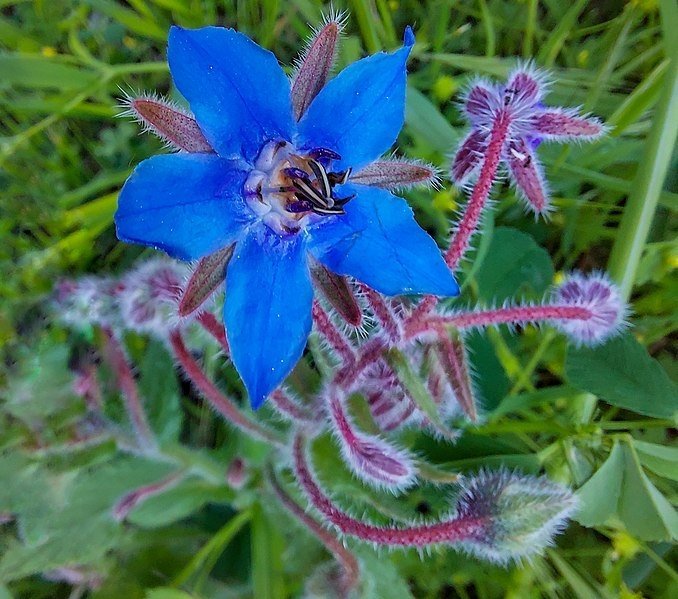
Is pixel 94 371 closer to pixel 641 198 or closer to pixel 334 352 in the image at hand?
pixel 334 352

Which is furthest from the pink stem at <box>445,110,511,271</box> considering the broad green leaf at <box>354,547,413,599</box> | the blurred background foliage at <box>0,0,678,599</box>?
the broad green leaf at <box>354,547,413,599</box>

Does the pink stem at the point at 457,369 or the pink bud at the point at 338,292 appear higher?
the pink bud at the point at 338,292

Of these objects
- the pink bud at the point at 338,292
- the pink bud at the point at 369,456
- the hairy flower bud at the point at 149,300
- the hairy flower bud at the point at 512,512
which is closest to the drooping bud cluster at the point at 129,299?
the hairy flower bud at the point at 149,300

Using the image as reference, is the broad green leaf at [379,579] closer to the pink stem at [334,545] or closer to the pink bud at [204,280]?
the pink stem at [334,545]

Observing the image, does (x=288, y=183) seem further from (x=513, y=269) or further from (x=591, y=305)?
(x=513, y=269)

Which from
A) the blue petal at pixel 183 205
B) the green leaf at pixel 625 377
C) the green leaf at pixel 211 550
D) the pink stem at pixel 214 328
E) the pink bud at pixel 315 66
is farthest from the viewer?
the green leaf at pixel 211 550

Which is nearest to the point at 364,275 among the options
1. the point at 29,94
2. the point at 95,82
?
the point at 95,82

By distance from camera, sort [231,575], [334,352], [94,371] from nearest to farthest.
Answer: [334,352] < [94,371] < [231,575]

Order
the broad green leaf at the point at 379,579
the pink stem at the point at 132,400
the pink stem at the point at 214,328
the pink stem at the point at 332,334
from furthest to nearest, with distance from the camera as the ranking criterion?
the pink stem at the point at 132,400 < the broad green leaf at the point at 379,579 < the pink stem at the point at 214,328 < the pink stem at the point at 332,334
